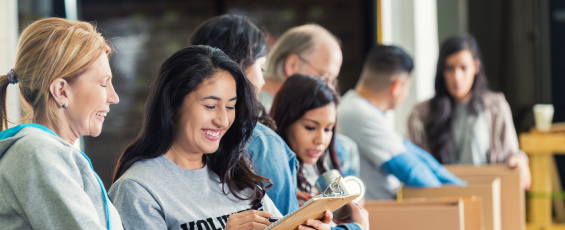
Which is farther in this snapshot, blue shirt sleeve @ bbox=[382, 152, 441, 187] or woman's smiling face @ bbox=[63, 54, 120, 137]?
blue shirt sleeve @ bbox=[382, 152, 441, 187]

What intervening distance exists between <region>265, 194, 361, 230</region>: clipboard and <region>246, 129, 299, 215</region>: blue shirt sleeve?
0.27 metres

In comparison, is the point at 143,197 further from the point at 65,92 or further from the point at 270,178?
the point at 270,178

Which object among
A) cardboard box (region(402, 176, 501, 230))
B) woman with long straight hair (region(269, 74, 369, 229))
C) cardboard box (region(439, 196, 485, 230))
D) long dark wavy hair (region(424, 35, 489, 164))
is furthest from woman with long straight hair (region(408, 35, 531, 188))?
woman with long straight hair (region(269, 74, 369, 229))

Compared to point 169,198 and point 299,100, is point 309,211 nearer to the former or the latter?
point 169,198

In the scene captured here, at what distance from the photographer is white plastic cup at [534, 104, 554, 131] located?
375 cm

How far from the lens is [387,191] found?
7.49 ft

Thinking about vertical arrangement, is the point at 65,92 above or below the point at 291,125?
above

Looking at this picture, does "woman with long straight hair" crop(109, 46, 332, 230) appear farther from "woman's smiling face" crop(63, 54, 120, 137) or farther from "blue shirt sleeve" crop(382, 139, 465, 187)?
"blue shirt sleeve" crop(382, 139, 465, 187)

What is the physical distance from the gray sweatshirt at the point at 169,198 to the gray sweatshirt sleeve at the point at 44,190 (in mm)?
194

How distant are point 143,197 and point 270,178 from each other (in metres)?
0.37

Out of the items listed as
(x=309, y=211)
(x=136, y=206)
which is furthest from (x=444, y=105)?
(x=136, y=206)

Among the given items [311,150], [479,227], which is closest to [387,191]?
[479,227]

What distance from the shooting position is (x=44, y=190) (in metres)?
0.82

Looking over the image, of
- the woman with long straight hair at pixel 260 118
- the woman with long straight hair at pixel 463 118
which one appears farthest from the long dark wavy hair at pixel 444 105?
the woman with long straight hair at pixel 260 118
